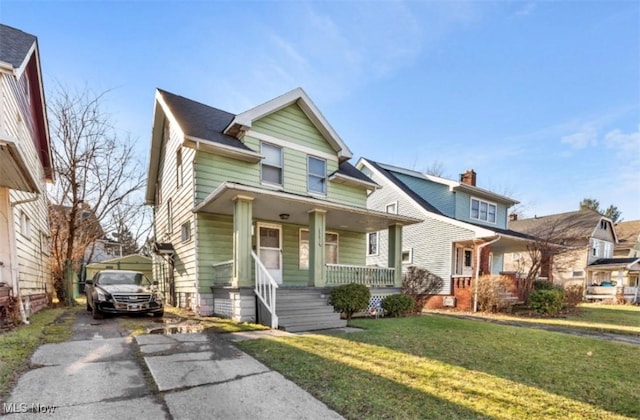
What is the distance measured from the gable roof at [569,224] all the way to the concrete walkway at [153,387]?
26901 mm

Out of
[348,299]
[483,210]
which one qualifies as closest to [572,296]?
[483,210]

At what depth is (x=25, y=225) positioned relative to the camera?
9.22 meters

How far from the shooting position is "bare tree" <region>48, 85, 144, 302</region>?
42.5ft

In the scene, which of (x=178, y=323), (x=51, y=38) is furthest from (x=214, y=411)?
(x=51, y=38)

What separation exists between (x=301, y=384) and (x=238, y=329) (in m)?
3.55

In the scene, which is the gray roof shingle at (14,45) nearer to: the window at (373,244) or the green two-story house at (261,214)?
the green two-story house at (261,214)

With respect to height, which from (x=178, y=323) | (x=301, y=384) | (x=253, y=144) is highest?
(x=253, y=144)

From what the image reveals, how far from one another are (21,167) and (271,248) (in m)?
6.85

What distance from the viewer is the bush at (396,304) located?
394 inches

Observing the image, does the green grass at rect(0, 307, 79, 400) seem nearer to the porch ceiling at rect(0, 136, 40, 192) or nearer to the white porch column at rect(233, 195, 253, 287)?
the porch ceiling at rect(0, 136, 40, 192)

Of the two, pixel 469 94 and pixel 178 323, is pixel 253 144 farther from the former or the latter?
pixel 469 94

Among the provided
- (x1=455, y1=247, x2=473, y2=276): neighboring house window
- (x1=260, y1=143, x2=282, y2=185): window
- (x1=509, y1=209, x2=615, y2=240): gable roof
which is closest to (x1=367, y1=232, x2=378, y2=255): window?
(x1=455, y1=247, x2=473, y2=276): neighboring house window

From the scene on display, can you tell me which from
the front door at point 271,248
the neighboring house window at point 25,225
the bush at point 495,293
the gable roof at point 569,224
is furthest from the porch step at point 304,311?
the gable roof at point 569,224

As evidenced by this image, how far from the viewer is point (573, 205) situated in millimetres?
44156
